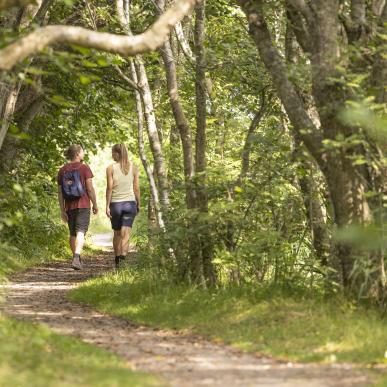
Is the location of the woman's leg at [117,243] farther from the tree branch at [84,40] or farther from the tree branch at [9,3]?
the tree branch at [9,3]

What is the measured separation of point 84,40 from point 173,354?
2.71m

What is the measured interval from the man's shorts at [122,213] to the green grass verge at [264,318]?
9.50 feet

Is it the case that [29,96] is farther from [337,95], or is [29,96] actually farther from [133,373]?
[133,373]

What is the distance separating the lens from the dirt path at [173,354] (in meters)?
5.68

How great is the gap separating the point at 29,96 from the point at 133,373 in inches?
450

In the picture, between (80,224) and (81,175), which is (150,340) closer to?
(80,224)

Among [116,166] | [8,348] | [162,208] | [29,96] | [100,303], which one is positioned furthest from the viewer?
[29,96]

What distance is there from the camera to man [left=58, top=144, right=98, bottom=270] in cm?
1278

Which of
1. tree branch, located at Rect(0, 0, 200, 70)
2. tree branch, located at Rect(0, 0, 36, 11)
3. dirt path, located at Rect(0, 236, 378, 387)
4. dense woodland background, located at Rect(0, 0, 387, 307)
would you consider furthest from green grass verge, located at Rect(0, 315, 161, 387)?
tree branch, located at Rect(0, 0, 36, 11)

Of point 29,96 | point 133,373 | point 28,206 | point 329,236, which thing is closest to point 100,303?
point 329,236

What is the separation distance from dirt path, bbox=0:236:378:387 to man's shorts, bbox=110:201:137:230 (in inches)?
91.0

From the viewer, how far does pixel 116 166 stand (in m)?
12.6

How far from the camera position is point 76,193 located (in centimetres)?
1277

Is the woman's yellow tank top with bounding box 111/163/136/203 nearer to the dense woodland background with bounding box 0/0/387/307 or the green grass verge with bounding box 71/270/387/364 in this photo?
the dense woodland background with bounding box 0/0/387/307
